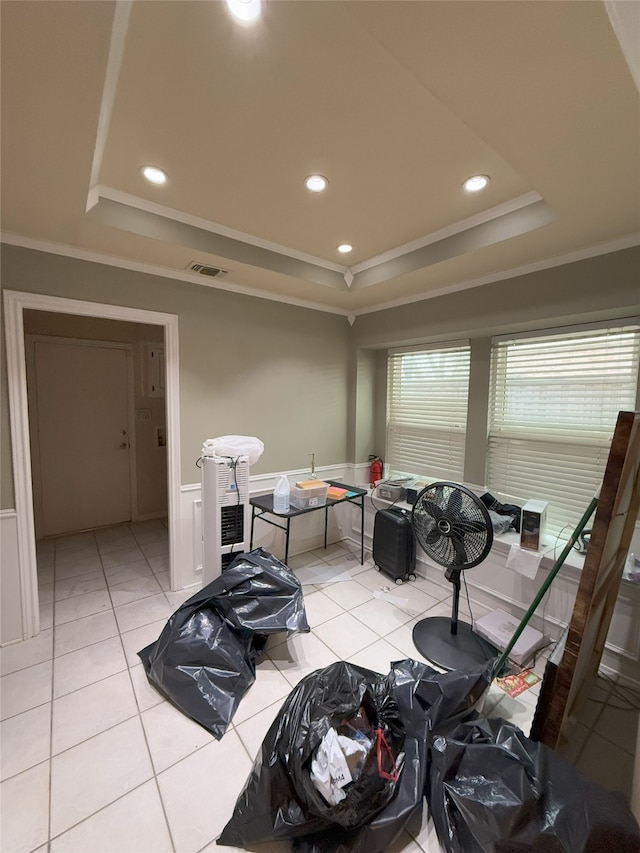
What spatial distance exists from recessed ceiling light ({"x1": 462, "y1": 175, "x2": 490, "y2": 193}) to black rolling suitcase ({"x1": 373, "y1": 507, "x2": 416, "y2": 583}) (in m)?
2.31

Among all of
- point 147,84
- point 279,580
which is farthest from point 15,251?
point 279,580

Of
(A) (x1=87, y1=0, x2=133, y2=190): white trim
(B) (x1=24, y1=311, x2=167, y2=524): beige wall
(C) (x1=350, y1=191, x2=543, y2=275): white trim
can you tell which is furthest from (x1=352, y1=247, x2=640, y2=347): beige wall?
(B) (x1=24, y1=311, x2=167, y2=524): beige wall

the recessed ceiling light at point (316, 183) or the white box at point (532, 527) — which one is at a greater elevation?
the recessed ceiling light at point (316, 183)

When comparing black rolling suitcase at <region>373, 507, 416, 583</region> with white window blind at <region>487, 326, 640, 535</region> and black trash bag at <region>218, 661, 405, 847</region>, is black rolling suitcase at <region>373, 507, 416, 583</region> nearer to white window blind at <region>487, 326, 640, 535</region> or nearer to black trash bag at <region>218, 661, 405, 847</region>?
white window blind at <region>487, 326, 640, 535</region>

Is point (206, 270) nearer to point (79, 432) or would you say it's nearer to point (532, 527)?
point (79, 432)

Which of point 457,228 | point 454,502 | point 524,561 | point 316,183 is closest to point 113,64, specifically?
point 316,183

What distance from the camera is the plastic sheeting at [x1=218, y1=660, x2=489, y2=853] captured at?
3.63 feet

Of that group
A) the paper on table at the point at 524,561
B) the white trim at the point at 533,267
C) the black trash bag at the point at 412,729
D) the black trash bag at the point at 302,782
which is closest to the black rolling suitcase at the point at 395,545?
the paper on table at the point at 524,561

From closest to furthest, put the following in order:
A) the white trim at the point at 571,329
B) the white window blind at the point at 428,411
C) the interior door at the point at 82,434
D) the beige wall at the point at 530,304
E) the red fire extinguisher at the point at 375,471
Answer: the beige wall at the point at 530,304 < the white trim at the point at 571,329 < the white window blind at the point at 428,411 < the interior door at the point at 82,434 < the red fire extinguisher at the point at 375,471

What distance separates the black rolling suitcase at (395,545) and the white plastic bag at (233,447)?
1.33m

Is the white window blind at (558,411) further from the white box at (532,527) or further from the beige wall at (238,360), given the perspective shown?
the beige wall at (238,360)

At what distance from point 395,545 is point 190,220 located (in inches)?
111

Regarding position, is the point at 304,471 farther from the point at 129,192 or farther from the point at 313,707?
the point at 129,192

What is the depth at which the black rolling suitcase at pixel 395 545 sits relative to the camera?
9.45 feet
